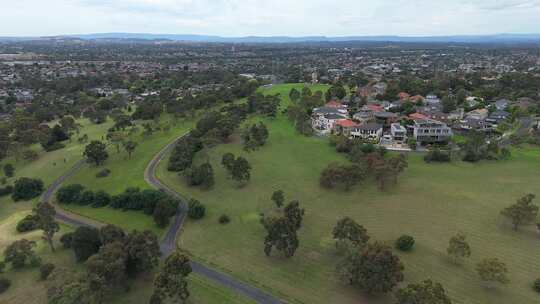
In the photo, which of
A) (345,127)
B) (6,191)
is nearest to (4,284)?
(6,191)

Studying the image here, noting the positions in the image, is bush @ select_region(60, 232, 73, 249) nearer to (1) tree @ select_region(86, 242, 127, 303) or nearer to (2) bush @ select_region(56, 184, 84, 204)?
(1) tree @ select_region(86, 242, 127, 303)

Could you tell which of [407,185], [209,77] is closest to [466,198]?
[407,185]

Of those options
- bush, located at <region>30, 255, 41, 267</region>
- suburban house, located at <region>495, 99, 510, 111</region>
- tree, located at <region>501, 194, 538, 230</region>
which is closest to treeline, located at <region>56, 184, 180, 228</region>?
bush, located at <region>30, 255, 41, 267</region>

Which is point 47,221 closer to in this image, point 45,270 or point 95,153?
point 45,270

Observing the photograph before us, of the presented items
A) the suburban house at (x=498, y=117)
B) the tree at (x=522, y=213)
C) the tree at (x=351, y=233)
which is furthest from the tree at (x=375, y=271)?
the suburban house at (x=498, y=117)

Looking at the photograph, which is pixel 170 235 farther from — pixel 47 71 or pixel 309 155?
pixel 47 71

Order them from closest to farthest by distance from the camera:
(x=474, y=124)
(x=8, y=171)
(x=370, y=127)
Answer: (x=8, y=171) → (x=370, y=127) → (x=474, y=124)
